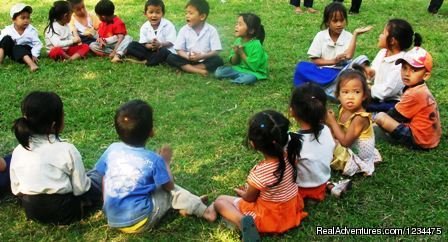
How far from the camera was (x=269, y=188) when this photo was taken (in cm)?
308

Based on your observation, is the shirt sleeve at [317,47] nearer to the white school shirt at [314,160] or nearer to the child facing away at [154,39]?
the child facing away at [154,39]

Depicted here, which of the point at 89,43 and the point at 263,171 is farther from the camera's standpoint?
the point at 89,43

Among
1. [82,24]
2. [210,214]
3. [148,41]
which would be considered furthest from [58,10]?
[210,214]

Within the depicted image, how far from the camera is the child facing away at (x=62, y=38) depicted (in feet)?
20.7

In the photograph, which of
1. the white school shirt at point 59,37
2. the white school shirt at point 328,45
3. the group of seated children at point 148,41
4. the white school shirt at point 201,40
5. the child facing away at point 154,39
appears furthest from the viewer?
the white school shirt at point 59,37

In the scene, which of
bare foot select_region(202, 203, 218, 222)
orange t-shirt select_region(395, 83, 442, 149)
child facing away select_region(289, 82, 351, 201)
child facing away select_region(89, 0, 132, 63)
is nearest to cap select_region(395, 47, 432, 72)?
orange t-shirt select_region(395, 83, 442, 149)

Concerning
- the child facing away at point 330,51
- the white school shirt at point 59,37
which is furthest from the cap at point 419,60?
the white school shirt at point 59,37

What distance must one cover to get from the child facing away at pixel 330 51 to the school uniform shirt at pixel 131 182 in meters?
2.64

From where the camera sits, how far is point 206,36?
6027 millimetres

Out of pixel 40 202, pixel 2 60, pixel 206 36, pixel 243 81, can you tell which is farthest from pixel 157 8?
pixel 40 202

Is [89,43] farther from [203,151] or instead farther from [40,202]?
[40,202]

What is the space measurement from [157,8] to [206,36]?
0.73 meters

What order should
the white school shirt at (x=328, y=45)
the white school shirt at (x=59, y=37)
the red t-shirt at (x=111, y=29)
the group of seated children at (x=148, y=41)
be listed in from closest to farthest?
the white school shirt at (x=328, y=45) → the group of seated children at (x=148, y=41) → the white school shirt at (x=59, y=37) → the red t-shirt at (x=111, y=29)

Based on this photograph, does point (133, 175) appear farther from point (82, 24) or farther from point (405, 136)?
point (82, 24)
